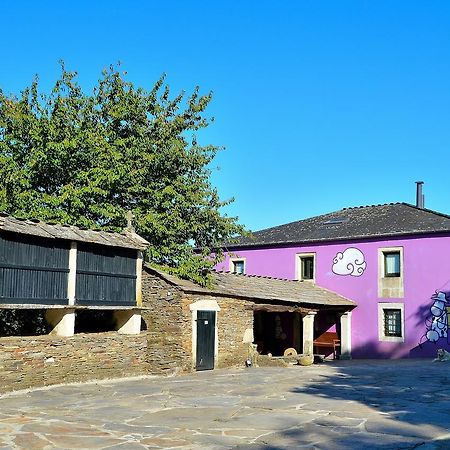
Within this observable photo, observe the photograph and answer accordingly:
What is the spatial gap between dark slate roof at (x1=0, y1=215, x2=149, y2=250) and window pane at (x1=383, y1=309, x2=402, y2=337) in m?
13.5

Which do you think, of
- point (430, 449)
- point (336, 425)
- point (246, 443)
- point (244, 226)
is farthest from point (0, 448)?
point (244, 226)

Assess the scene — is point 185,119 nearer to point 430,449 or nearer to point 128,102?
point 128,102

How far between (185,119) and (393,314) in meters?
12.2

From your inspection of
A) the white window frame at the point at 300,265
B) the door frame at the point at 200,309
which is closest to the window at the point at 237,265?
the white window frame at the point at 300,265

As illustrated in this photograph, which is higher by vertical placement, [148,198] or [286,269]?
[148,198]

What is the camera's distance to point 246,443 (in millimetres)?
7977

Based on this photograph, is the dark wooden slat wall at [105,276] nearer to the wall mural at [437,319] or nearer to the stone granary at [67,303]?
the stone granary at [67,303]

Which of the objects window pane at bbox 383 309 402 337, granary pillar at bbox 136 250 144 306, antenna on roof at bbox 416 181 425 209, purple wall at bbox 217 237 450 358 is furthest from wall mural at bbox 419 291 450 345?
granary pillar at bbox 136 250 144 306

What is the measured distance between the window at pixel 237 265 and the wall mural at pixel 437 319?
9.71 meters

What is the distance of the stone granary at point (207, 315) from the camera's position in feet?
59.3

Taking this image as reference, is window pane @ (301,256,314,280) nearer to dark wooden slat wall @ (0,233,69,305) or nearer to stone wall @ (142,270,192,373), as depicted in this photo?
stone wall @ (142,270,192,373)

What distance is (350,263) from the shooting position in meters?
27.5

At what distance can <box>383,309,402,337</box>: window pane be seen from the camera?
26.0 metres

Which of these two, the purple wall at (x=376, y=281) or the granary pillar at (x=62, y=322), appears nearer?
the granary pillar at (x=62, y=322)
